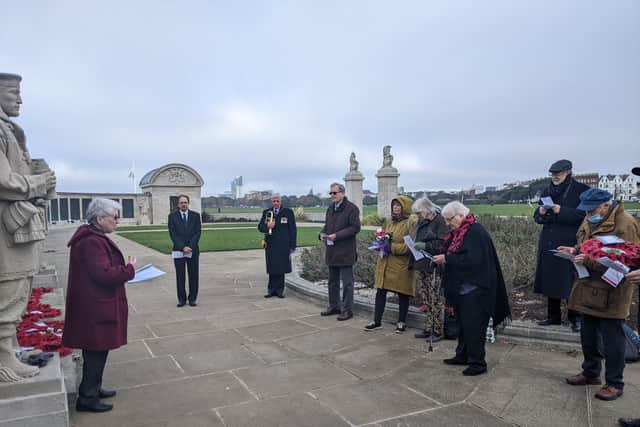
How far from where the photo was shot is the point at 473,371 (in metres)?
4.25

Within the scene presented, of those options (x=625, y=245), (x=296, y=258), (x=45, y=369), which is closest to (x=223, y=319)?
(x=45, y=369)

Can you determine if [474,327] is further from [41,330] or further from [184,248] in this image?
[184,248]

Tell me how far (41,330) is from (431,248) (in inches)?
174

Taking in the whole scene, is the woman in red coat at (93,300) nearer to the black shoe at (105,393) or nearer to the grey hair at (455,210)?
the black shoe at (105,393)

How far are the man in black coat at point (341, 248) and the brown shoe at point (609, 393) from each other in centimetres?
341

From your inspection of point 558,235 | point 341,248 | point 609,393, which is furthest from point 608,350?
point 341,248

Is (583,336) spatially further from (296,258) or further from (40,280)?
(296,258)

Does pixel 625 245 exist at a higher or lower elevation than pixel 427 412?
higher

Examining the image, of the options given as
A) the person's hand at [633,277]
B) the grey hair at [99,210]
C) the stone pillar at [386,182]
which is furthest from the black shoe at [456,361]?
the stone pillar at [386,182]

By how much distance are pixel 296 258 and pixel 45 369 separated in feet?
33.2

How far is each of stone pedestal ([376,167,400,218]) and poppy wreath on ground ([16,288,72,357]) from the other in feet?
75.9

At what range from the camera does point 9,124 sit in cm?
309

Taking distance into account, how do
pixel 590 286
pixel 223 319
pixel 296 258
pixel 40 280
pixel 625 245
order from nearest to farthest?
pixel 625 245
pixel 590 286
pixel 223 319
pixel 40 280
pixel 296 258

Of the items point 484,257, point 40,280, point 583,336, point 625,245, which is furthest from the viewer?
point 40,280
